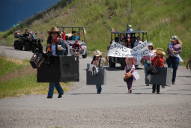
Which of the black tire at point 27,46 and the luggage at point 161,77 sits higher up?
the black tire at point 27,46

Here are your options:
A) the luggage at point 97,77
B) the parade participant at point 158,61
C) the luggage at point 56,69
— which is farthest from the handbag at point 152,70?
the luggage at point 56,69

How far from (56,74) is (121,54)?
19295 mm

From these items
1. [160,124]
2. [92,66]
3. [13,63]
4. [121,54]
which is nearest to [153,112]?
[160,124]

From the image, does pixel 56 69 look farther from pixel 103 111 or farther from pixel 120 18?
pixel 120 18

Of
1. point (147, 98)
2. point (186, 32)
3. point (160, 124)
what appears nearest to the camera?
point (160, 124)

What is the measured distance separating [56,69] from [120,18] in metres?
50.4

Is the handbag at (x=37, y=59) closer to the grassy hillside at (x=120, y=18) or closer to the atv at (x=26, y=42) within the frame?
the grassy hillside at (x=120, y=18)

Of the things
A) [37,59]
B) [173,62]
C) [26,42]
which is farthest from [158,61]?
[26,42]

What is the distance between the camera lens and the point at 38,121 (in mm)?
15172

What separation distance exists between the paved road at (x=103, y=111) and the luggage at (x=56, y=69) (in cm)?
66

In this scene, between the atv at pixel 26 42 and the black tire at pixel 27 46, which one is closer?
the atv at pixel 26 42

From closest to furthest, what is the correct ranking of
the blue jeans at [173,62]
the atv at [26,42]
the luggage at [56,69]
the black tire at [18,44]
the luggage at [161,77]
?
the luggage at [56,69]
the luggage at [161,77]
the blue jeans at [173,62]
the atv at [26,42]
the black tire at [18,44]

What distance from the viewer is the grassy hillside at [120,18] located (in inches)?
2383

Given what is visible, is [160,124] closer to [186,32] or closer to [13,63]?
[13,63]
